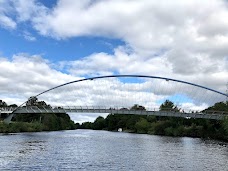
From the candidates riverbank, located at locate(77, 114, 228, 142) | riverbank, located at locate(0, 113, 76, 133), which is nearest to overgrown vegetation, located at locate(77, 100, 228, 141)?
riverbank, located at locate(77, 114, 228, 142)

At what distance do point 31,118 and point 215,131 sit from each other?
84261 mm

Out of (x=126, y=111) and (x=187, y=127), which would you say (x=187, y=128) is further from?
(x=126, y=111)

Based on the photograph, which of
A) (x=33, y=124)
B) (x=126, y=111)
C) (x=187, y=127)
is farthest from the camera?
(x=33, y=124)

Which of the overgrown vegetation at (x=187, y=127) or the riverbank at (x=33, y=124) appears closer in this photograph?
the overgrown vegetation at (x=187, y=127)

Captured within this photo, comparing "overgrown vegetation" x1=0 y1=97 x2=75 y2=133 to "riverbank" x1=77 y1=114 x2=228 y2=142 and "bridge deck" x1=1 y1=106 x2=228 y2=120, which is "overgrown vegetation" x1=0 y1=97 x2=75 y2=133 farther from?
"riverbank" x1=77 y1=114 x2=228 y2=142

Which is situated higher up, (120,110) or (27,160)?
(120,110)

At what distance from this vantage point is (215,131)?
112 m

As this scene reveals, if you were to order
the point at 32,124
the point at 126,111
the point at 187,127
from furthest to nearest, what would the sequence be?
the point at 32,124, the point at 187,127, the point at 126,111

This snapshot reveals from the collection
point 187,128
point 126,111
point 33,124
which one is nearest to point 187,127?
point 187,128

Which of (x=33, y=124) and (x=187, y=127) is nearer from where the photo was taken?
(x=187, y=127)

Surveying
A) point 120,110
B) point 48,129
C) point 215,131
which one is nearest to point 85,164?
point 120,110

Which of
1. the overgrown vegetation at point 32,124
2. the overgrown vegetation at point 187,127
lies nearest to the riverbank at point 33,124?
the overgrown vegetation at point 32,124

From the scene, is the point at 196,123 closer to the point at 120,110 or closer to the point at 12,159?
the point at 120,110

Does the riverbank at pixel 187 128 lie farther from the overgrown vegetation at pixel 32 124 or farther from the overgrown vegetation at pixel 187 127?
the overgrown vegetation at pixel 32 124
